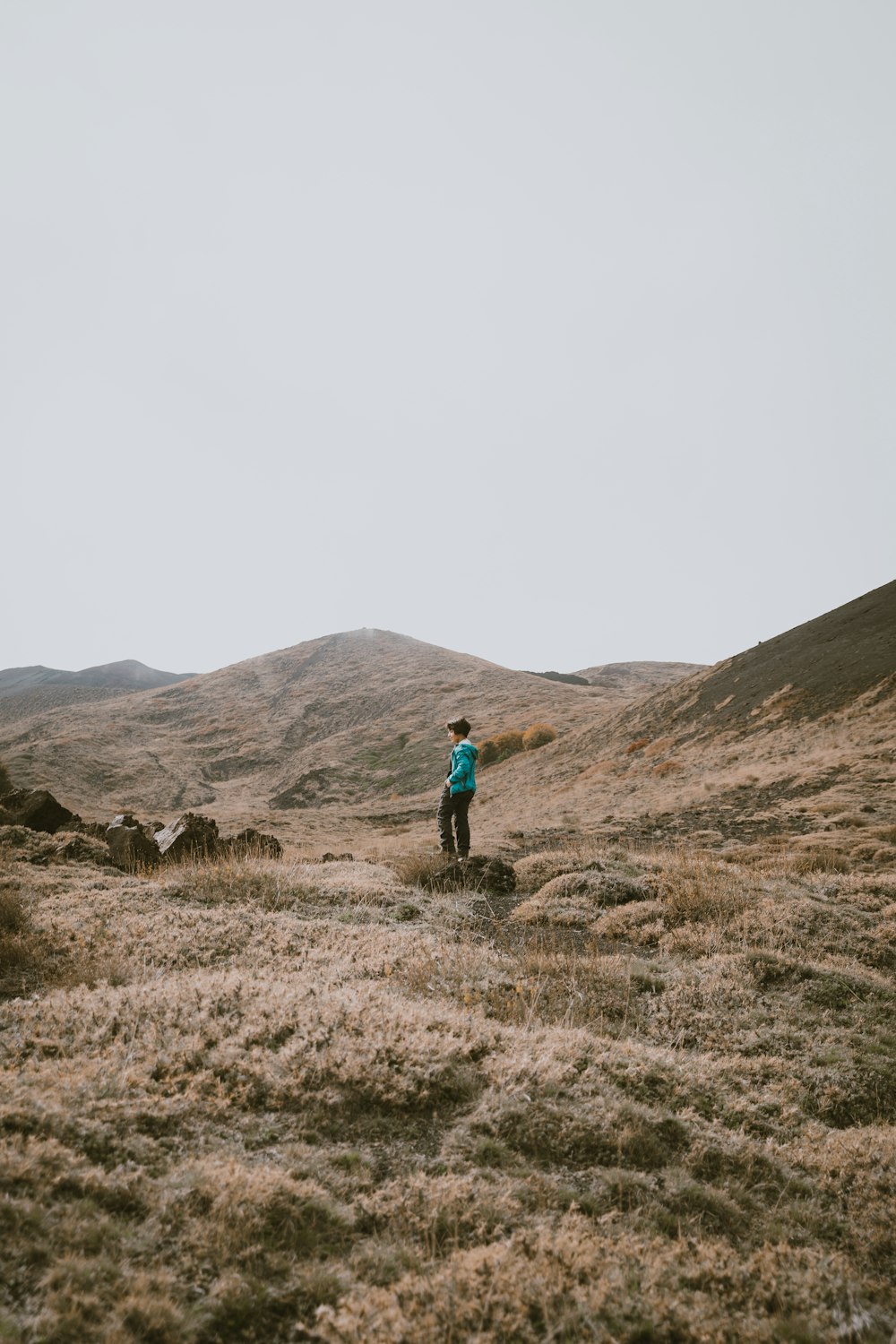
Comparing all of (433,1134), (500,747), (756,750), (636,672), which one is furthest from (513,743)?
(636,672)

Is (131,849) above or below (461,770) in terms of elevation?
below

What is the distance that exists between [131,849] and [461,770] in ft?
18.8

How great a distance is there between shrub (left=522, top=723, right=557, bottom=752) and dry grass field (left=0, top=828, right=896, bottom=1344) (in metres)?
33.7

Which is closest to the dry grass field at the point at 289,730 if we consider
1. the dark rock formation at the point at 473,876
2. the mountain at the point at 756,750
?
the mountain at the point at 756,750

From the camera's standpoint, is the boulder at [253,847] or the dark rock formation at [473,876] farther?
the boulder at [253,847]

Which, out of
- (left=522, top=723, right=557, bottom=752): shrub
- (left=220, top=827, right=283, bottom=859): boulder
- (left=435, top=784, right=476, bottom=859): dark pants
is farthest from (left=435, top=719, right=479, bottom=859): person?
(left=522, top=723, right=557, bottom=752): shrub

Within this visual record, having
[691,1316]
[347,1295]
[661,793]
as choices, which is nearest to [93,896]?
[347,1295]

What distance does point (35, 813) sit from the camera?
41.1 feet

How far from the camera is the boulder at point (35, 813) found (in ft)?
40.5

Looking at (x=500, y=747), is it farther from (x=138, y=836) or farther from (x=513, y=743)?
(x=138, y=836)

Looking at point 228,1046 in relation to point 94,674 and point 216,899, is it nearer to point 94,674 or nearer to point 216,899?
point 216,899

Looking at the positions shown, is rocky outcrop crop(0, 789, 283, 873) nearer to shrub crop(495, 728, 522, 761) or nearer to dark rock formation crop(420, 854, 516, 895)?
dark rock formation crop(420, 854, 516, 895)

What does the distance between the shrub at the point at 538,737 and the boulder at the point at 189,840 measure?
2975 cm

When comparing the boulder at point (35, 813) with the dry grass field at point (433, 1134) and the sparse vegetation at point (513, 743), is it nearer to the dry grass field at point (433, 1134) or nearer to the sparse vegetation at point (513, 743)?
the dry grass field at point (433, 1134)
